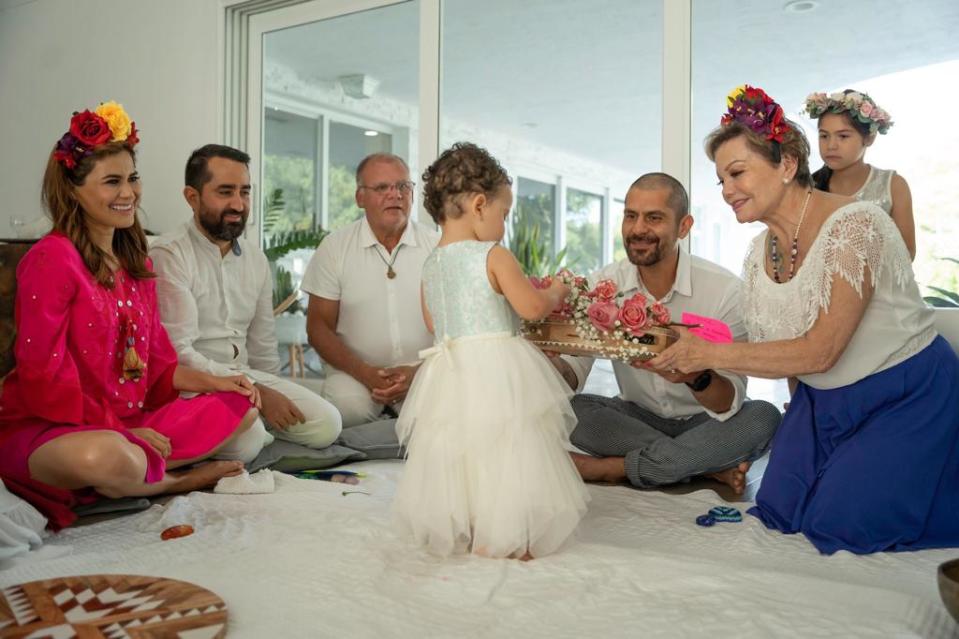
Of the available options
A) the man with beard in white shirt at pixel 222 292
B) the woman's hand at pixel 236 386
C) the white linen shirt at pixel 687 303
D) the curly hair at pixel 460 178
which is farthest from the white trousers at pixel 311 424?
the curly hair at pixel 460 178

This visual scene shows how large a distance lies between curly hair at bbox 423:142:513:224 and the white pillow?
1.52 metres

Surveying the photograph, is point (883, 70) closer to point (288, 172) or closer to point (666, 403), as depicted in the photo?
point (666, 403)

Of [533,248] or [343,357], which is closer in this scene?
[343,357]

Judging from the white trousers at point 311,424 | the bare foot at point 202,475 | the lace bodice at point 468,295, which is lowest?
the bare foot at point 202,475

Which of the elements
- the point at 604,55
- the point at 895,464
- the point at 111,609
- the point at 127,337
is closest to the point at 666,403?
the point at 895,464

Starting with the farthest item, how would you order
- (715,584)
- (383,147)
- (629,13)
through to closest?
(383,147) < (629,13) < (715,584)

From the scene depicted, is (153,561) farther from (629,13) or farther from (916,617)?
(629,13)

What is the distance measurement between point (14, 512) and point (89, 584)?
0.83 m

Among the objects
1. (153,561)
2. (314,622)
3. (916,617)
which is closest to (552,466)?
(314,622)

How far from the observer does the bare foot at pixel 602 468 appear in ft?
11.5

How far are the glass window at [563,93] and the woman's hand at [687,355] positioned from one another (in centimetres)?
169

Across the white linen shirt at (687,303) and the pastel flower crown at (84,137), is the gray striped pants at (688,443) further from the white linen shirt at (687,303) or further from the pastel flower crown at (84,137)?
the pastel flower crown at (84,137)

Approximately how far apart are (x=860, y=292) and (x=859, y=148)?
131 centimetres

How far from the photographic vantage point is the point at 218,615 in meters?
1.91
